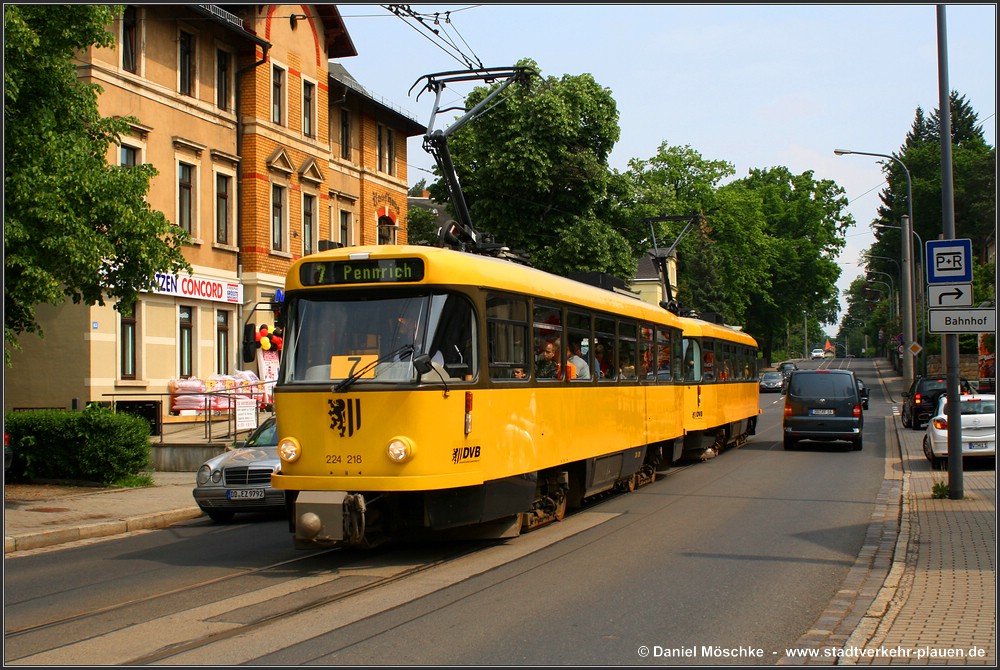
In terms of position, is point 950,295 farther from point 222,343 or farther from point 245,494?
point 222,343

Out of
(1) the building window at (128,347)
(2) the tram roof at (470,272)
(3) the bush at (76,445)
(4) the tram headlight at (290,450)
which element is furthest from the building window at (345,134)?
(4) the tram headlight at (290,450)

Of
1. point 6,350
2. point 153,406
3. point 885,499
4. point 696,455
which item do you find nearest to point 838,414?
point 696,455

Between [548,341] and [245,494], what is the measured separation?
5.03m

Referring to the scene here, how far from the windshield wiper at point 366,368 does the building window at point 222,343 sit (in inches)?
826

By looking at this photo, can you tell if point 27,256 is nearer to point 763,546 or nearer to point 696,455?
point 763,546

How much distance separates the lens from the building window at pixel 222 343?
30031mm

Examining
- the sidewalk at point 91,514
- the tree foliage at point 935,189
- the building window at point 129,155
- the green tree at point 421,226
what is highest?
the tree foliage at point 935,189

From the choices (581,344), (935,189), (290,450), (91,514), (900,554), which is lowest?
(91,514)

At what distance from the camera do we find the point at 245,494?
47.2ft

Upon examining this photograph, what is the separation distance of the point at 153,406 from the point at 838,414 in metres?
16.9

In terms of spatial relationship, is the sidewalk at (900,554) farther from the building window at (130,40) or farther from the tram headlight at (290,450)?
the building window at (130,40)

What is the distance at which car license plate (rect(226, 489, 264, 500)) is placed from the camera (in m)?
14.4

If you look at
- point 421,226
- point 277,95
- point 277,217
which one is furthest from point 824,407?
point 421,226

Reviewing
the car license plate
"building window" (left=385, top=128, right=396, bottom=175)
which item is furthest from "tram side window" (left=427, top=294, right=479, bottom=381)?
"building window" (left=385, top=128, right=396, bottom=175)
